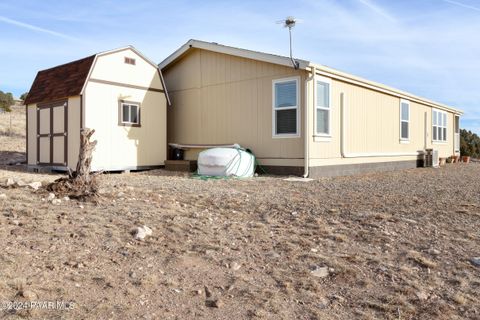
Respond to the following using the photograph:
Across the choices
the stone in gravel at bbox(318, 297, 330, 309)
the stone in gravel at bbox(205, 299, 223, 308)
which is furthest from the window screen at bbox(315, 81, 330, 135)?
the stone in gravel at bbox(205, 299, 223, 308)

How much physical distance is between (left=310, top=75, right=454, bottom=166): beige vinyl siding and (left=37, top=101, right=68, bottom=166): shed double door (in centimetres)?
636

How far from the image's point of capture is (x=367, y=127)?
12.1 m

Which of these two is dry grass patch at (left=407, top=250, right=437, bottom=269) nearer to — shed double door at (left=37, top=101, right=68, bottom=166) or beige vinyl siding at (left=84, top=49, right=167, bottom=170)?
beige vinyl siding at (left=84, top=49, right=167, bottom=170)

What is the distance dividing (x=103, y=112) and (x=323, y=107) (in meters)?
5.57

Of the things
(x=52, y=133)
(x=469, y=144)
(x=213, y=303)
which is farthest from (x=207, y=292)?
(x=469, y=144)

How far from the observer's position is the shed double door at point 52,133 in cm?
1028

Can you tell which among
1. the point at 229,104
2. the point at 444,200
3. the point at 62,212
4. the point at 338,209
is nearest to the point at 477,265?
the point at 338,209

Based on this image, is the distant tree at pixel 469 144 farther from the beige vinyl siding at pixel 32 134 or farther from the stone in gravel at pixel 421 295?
the stone in gravel at pixel 421 295

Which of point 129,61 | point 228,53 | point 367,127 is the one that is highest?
point 228,53

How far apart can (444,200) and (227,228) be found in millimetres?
3471

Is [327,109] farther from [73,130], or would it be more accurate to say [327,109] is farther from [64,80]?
[64,80]

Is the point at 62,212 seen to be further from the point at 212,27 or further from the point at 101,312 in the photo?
the point at 212,27

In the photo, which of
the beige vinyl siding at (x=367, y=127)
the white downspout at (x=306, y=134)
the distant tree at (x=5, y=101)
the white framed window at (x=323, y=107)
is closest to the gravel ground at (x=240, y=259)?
the white downspout at (x=306, y=134)

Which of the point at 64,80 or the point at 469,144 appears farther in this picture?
the point at 469,144
